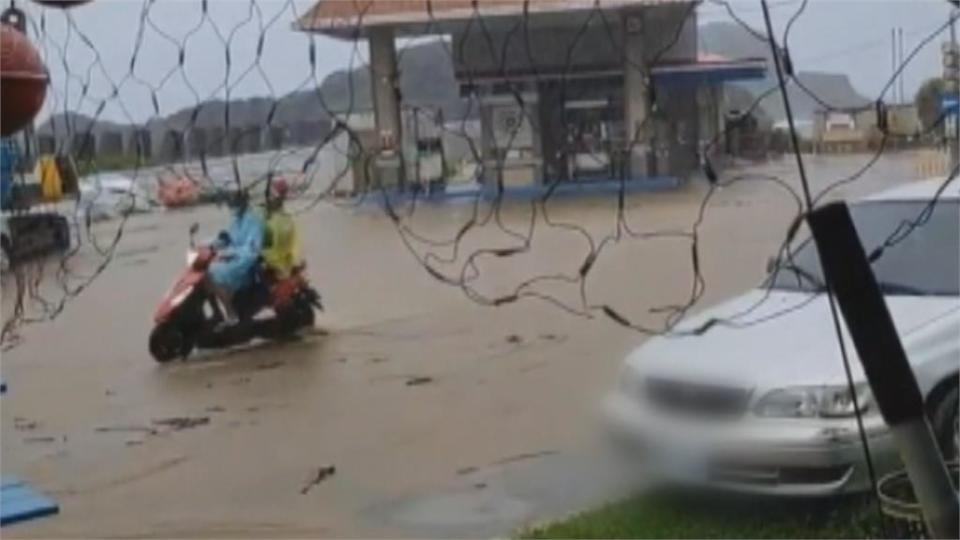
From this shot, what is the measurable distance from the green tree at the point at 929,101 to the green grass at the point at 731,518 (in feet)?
3.55

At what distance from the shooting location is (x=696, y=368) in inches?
146

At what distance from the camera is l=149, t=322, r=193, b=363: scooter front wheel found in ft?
26.6

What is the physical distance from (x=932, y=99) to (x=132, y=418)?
15.2 ft

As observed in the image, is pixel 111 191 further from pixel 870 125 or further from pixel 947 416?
pixel 870 125

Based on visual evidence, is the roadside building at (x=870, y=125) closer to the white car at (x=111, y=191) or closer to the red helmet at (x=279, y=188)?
the red helmet at (x=279, y=188)

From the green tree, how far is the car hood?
0.84 m

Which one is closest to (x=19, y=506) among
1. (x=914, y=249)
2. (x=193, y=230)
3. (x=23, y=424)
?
(x=914, y=249)

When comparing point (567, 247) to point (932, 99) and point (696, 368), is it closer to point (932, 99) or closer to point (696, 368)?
point (696, 368)

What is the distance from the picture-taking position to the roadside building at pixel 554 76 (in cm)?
350

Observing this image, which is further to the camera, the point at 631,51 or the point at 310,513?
the point at 631,51

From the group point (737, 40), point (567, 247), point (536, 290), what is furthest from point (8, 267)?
point (737, 40)

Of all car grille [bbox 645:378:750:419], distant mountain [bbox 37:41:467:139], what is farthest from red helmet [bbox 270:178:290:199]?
car grille [bbox 645:378:750:419]

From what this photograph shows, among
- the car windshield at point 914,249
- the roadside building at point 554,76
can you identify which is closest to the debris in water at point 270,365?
the roadside building at point 554,76

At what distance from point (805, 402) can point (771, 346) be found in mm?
212
